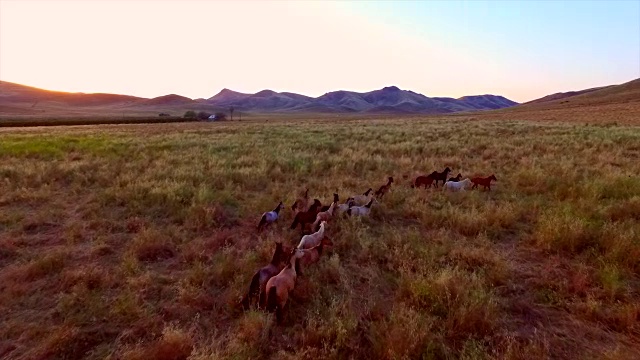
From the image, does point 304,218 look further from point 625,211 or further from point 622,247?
point 625,211

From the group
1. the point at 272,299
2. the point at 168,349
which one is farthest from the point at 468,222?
the point at 168,349

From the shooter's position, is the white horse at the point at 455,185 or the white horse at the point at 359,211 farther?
the white horse at the point at 455,185

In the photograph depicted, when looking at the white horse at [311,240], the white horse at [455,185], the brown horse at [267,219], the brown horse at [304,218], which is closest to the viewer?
the white horse at [311,240]

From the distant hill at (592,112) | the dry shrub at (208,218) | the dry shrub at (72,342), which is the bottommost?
the distant hill at (592,112)

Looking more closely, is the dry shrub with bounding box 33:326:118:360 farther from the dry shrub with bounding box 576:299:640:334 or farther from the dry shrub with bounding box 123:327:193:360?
the dry shrub with bounding box 576:299:640:334

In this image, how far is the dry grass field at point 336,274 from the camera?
159 inches

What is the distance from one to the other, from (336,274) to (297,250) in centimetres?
64

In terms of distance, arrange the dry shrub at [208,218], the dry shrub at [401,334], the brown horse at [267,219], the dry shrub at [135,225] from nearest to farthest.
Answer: the dry shrub at [401,334] → the brown horse at [267,219] → the dry shrub at [135,225] → the dry shrub at [208,218]

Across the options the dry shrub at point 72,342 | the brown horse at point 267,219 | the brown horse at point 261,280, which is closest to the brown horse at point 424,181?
the brown horse at point 267,219

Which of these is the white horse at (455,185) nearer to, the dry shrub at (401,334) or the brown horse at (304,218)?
the brown horse at (304,218)

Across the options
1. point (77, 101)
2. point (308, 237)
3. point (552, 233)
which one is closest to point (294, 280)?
point (308, 237)

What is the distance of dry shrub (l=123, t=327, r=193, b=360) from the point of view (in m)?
3.81

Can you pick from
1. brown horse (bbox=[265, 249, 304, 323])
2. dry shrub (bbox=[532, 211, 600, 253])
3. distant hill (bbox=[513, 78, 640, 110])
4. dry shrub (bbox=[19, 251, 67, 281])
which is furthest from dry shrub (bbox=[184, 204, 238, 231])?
distant hill (bbox=[513, 78, 640, 110])

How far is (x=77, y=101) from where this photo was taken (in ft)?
642
